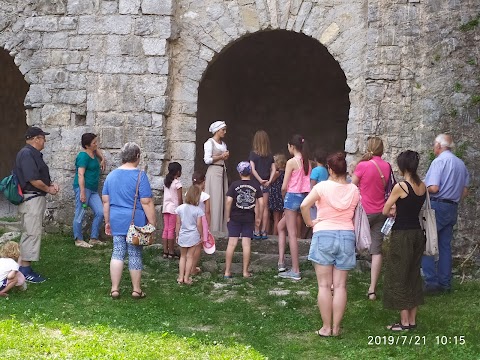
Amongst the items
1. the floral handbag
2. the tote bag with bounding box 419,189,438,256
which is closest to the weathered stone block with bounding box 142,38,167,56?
the floral handbag

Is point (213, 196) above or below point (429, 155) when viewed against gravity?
below

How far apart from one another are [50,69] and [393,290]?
5.77m

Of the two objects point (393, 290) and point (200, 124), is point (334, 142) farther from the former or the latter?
point (393, 290)

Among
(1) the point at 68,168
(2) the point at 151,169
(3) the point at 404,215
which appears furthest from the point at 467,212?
(1) the point at 68,168

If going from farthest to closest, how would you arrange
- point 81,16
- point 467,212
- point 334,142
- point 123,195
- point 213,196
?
point 334,142
point 81,16
point 213,196
point 467,212
point 123,195

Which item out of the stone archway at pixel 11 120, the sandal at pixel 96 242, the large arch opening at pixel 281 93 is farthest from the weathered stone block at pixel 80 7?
the stone archway at pixel 11 120

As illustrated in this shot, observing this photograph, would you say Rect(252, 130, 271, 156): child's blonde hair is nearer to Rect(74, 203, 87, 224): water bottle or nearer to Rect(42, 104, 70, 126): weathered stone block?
Rect(74, 203, 87, 224): water bottle

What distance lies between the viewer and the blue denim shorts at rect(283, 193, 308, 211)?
7.81 meters

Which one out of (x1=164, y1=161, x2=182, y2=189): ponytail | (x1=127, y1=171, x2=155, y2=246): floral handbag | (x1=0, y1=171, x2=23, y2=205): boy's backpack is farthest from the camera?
(x1=164, y1=161, x2=182, y2=189): ponytail

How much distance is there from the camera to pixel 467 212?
27.6 ft

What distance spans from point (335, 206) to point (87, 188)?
4.31m

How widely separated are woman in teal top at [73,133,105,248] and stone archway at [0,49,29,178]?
525cm

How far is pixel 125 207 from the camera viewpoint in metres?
6.86

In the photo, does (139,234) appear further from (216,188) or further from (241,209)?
(216,188)
